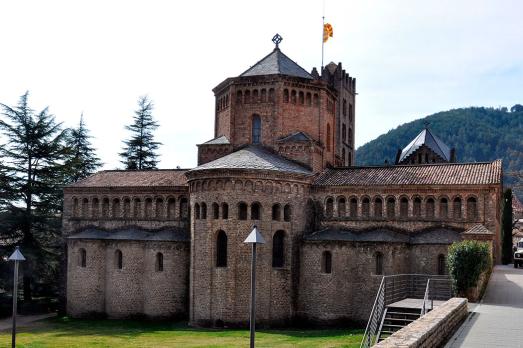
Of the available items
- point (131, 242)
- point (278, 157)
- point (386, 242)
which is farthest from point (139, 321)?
point (386, 242)

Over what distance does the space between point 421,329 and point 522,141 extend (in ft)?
650

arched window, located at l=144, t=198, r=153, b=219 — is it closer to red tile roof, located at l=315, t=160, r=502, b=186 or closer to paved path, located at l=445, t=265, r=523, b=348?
red tile roof, located at l=315, t=160, r=502, b=186

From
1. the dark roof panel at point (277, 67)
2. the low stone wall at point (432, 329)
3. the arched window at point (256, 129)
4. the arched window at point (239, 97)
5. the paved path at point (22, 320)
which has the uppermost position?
the dark roof panel at point (277, 67)

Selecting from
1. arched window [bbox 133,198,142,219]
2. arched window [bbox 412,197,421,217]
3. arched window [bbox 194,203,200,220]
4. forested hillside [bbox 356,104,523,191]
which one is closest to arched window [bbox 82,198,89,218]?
arched window [bbox 133,198,142,219]

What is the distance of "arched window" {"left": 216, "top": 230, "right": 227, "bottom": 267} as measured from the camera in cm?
3378

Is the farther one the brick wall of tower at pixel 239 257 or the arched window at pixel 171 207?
the arched window at pixel 171 207

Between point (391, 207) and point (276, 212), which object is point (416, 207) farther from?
point (276, 212)

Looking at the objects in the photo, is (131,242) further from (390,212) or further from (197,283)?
(390,212)

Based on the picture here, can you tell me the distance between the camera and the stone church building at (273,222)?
Answer: 1288 inches

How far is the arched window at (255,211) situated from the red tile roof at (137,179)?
7.36 m

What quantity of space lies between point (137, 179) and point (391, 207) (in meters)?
17.6

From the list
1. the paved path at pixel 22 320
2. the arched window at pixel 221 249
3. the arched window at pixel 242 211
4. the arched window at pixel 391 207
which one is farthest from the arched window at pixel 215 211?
the paved path at pixel 22 320

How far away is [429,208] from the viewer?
33656 mm

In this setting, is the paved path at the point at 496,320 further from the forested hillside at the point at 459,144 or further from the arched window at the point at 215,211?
the forested hillside at the point at 459,144
